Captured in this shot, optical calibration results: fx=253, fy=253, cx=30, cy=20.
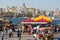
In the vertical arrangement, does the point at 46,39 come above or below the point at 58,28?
above

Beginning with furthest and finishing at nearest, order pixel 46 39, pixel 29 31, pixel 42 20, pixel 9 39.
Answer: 1. pixel 29 31
2. pixel 42 20
3. pixel 9 39
4. pixel 46 39

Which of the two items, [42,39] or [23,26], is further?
[23,26]

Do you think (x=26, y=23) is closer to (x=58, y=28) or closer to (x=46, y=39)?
(x=58, y=28)

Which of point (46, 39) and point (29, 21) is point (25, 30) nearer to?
point (29, 21)

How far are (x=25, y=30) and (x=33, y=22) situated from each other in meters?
2.45

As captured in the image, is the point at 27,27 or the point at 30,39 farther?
the point at 27,27

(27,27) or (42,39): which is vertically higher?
(42,39)

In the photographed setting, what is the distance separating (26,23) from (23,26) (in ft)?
4.62

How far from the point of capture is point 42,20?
26109 mm

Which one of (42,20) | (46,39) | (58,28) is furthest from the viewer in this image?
(58,28)

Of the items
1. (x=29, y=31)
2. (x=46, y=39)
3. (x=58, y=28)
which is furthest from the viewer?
(x=58, y=28)

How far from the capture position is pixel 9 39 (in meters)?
20.7

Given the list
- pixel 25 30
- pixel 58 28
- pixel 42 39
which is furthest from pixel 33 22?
pixel 42 39

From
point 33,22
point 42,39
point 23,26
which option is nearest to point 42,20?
point 33,22
